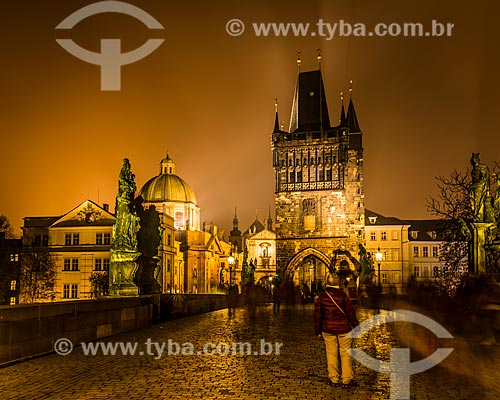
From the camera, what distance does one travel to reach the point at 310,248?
232 ft

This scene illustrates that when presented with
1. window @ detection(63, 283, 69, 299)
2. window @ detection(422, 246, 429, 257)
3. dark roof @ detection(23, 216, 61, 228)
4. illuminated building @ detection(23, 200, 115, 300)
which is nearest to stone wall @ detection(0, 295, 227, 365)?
illuminated building @ detection(23, 200, 115, 300)

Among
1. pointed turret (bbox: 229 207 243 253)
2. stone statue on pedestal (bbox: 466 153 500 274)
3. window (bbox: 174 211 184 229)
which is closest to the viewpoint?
stone statue on pedestal (bbox: 466 153 500 274)

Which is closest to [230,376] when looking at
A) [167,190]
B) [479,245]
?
[479,245]

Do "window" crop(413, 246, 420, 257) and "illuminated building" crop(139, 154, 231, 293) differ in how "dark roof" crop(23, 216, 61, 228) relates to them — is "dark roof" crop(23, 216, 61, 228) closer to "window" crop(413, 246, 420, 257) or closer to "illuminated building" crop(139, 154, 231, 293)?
"illuminated building" crop(139, 154, 231, 293)

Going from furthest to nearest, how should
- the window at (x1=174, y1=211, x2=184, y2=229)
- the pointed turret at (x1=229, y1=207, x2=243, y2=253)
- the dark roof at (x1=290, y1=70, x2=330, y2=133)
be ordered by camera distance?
the pointed turret at (x1=229, y1=207, x2=243, y2=253)
the window at (x1=174, y1=211, x2=184, y2=229)
the dark roof at (x1=290, y1=70, x2=330, y2=133)

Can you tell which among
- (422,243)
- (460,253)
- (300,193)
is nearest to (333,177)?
(300,193)

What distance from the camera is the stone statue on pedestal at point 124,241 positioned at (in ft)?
55.9

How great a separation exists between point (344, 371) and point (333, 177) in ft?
213

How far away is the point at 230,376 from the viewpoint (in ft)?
28.7

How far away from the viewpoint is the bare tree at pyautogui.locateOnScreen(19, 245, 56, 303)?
60.3m

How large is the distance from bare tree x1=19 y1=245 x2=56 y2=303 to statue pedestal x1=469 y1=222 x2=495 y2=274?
50161mm

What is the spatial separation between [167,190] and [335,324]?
88.7 m

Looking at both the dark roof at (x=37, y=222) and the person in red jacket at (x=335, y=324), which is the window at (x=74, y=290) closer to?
the dark roof at (x=37, y=222)

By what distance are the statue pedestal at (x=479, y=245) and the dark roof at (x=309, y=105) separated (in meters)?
59.7
